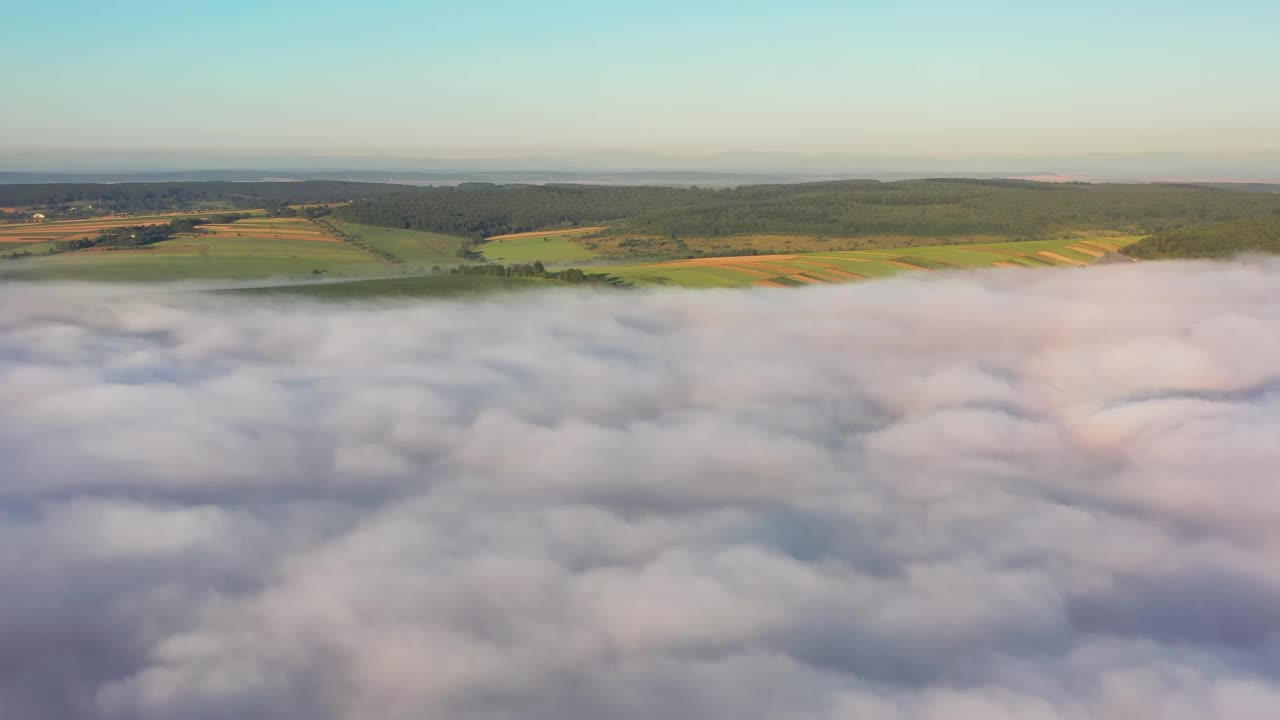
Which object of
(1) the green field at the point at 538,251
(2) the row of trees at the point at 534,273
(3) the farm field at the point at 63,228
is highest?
(3) the farm field at the point at 63,228

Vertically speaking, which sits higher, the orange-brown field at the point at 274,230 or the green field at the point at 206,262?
the orange-brown field at the point at 274,230

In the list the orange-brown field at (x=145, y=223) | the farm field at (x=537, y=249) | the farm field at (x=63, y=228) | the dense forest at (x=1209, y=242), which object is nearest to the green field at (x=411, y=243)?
the farm field at (x=537, y=249)

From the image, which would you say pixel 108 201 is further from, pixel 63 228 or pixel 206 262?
pixel 206 262

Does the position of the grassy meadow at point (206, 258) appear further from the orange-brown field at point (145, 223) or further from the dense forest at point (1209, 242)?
the dense forest at point (1209, 242)

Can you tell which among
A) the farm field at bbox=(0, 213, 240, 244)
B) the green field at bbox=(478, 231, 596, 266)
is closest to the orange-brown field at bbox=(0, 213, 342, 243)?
the farm field at bbox=(0, 213, 240, 244)

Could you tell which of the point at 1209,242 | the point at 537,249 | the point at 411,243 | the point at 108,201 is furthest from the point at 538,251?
the point at 1209,242
